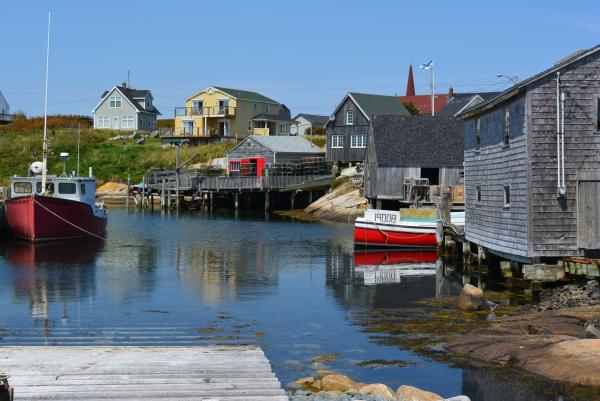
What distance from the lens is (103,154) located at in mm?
88562

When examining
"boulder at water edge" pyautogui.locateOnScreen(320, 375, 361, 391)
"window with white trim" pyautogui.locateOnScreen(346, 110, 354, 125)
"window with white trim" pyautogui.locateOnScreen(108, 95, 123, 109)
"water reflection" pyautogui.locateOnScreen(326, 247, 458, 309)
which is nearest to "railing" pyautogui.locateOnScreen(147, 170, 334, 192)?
"window with white trim" pyautogui.locateOnScreen(346, 110, 354, 125)

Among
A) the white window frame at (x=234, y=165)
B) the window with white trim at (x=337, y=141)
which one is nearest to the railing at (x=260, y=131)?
the white window frame at (x=234, y=165)

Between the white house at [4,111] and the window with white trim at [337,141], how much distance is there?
215 feet

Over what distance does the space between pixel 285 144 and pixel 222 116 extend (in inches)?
702

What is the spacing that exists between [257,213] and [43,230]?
28965 millimetres

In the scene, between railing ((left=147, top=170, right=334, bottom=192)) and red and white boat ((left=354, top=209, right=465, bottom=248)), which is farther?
railing ((left=147, top=170, right=334, bottom=192))

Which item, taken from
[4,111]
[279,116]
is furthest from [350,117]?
[4,111]

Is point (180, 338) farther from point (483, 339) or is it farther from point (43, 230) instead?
point (43, 230)

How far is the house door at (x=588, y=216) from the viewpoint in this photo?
23422mm

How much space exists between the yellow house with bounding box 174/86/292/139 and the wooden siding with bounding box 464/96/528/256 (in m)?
62.4

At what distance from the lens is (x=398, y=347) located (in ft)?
58.5

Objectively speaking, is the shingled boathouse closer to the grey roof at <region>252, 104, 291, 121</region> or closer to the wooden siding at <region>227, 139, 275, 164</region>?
the wooden siding at <region>227, 139, 275, 164</region>

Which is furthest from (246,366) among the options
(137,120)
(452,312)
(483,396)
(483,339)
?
(137,120)

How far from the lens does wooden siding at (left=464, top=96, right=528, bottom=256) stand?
2430cm
